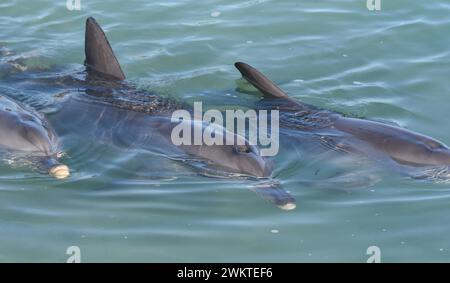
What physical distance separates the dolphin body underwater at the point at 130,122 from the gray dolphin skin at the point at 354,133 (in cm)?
100

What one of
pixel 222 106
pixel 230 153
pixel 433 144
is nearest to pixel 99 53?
pixel 222 106

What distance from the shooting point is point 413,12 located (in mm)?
14047

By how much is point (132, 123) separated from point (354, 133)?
101 inches

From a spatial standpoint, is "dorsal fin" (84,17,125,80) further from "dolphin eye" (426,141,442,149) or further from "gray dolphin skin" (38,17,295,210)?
"dolphin eye" (426,141,442,149)

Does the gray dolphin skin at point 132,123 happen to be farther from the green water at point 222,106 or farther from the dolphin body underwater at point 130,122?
the green water at point 222,106

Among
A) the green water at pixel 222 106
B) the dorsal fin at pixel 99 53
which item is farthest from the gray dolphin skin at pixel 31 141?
the dorsal fin at pixel 99 53

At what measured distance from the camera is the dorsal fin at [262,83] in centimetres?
1026

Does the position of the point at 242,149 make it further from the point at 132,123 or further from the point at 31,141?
the point at 31,141

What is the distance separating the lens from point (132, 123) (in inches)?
379

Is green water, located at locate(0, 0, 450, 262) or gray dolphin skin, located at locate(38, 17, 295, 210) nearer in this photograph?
green water, located at locate(0, 0, 450, 262)

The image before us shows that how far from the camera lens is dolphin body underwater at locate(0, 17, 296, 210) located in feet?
28.5

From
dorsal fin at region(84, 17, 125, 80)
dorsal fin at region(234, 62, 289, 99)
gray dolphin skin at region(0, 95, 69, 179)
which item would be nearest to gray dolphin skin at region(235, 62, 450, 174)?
dorsal fin at region(234, 62, 289, 99)

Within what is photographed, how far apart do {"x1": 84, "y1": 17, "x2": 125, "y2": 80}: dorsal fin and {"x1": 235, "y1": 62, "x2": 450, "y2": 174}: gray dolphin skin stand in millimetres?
1686
